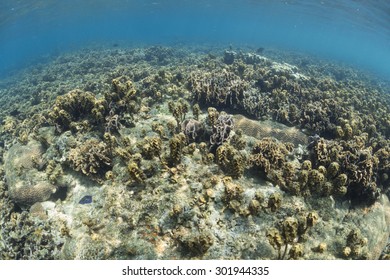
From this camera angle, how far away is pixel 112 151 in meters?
7.23

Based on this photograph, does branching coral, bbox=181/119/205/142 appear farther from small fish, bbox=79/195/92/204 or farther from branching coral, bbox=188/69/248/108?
small fish, bbox=79/195/92/204

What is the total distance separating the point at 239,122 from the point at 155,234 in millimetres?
5608

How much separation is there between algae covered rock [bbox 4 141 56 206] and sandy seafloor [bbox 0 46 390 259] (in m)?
0.04

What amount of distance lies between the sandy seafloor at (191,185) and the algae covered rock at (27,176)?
0.12 ft

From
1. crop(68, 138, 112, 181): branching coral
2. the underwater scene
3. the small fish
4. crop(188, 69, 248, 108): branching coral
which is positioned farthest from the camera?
crop(188, 69, 248, 108): branching coral

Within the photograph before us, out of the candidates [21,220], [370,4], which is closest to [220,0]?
[370,4]

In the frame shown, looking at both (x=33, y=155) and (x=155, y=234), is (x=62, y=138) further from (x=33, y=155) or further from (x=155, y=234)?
(x=155, y=234)

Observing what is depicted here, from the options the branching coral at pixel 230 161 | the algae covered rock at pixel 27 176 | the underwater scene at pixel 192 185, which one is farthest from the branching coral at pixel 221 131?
the algae covered rock at pixel 27 176

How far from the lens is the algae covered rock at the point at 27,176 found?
7.50 metres

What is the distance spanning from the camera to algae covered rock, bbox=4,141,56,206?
7.50m

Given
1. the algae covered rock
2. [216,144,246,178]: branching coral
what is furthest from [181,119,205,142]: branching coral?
the algae covered rock

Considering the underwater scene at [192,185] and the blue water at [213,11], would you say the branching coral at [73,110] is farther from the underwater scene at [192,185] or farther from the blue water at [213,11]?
the blue water at [213,11]

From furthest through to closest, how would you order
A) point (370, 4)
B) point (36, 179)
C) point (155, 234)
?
point (370, 4) < point (36, 179) < point (155, 234)
